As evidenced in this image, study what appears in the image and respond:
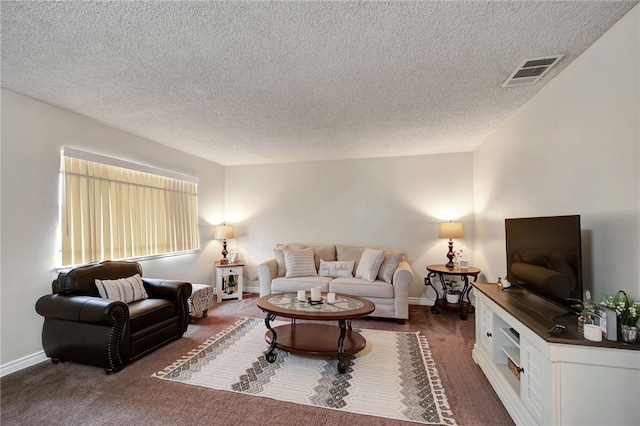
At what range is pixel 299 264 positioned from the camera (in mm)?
4379

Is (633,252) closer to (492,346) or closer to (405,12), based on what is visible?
(492,346)

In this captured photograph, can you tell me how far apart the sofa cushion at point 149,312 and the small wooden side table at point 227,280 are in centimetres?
162

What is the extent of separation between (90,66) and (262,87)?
127 centimetres

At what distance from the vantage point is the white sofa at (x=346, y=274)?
377 centimetres

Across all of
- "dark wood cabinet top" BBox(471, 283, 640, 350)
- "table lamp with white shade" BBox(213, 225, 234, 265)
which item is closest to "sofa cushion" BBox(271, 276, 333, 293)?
"table lamp with white shade" BBox(213, 225, 234, 265)

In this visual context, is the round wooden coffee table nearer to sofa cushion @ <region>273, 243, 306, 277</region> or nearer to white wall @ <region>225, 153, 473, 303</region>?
sofa cushion @ <region>273, 243, 306, 277</region>

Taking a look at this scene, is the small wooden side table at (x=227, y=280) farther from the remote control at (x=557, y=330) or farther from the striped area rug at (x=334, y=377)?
the remote control at (x=557, y=330)

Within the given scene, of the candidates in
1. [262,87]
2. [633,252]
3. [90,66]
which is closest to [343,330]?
[633,252]

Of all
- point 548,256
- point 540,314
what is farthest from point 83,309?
point 548,256

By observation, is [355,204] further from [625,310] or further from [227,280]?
[625,310]

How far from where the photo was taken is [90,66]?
6.86ft

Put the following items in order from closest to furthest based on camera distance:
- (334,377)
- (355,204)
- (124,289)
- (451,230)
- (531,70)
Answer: (531,70), (334,377), (124,289), (451,230), (355,204)

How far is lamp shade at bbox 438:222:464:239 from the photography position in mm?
4221

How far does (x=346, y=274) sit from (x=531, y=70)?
10.6ft
